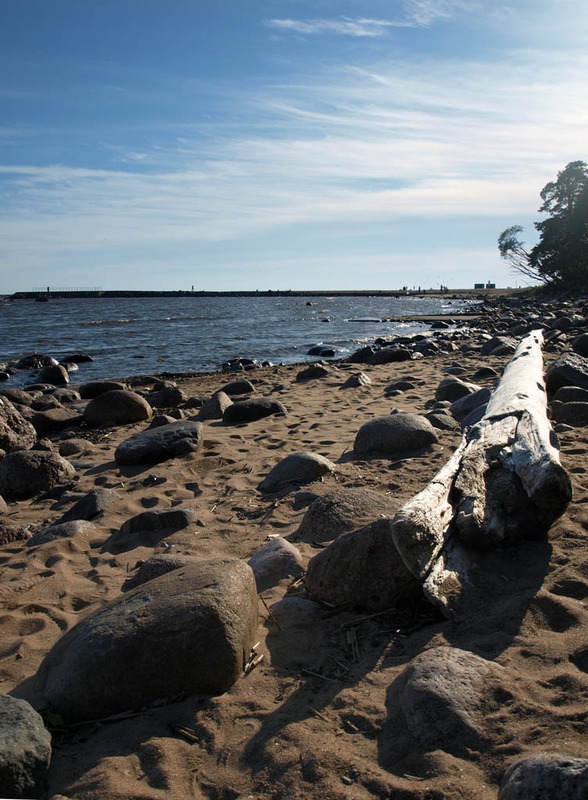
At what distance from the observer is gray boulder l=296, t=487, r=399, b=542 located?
13.4 feet

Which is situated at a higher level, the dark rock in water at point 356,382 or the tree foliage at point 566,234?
the tree foliage at point 566,234

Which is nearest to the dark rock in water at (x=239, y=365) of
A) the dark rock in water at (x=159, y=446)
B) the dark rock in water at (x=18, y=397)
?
the dark rock in water at (x=18, y=397)

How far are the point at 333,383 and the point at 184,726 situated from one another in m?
9.24

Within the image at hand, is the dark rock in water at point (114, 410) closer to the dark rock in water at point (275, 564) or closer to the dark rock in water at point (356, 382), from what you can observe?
the dark rock in water at point (356, 382)

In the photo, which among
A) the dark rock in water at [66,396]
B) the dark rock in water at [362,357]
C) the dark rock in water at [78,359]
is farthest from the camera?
the dark rock in water at [78,359]

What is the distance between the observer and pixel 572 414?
645 centimetres

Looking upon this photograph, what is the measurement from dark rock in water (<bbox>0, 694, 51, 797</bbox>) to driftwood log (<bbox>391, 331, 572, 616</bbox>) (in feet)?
5.39

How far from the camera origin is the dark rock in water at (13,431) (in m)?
7.87

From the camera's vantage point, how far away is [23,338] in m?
26.6

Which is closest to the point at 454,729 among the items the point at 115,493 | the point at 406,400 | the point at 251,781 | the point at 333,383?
the point at 251,781

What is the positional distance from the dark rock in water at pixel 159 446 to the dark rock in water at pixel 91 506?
3.78 feet

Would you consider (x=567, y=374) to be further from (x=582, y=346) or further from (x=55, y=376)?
(x=55, y=376)

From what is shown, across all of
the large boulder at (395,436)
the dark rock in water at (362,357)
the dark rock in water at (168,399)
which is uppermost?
the dark rock in water at (362,357)

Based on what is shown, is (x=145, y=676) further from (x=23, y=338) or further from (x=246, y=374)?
(x=23, y=338)
